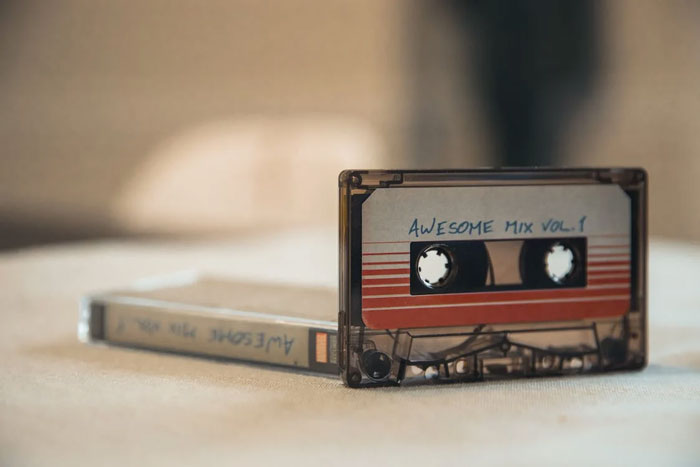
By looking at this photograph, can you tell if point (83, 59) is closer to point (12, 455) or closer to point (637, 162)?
point (637, 162)

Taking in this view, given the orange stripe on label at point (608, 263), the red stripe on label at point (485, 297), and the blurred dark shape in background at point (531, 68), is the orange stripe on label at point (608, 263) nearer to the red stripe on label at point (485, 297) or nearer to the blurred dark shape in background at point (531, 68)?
the red stripe on label at point (485, 297)

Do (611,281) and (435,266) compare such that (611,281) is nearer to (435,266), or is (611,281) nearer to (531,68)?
(435,266)

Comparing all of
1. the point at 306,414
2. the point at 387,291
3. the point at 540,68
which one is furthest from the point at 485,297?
the point at 540,68

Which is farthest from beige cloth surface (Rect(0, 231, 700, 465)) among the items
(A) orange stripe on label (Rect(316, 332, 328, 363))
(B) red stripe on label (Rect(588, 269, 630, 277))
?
(B) red stripe on label (Rect(588, 269, 630, 277))

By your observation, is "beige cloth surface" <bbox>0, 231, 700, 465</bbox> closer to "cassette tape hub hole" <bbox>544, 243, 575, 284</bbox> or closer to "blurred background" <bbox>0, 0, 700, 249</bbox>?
"cassette tape hub hole" <bbox>544, 243, 575, 284</bbox>

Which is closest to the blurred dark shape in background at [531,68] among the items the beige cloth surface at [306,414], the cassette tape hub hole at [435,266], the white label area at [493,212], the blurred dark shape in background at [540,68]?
the blurred dark shape in background at [540,68]
